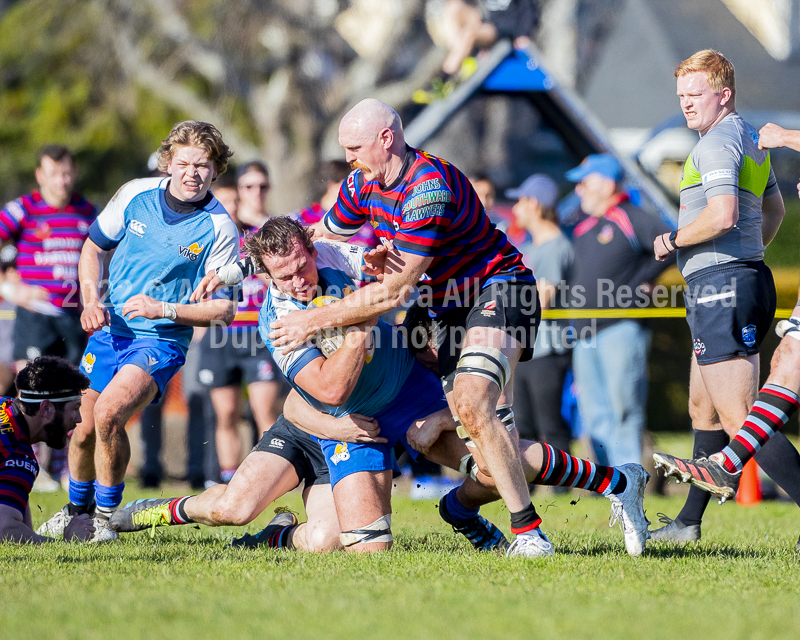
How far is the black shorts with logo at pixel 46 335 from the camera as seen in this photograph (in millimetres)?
8281

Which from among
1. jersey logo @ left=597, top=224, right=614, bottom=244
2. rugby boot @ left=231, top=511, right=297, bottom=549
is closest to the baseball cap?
jersey logo @ left=597, top=224, right=614, bottom=244

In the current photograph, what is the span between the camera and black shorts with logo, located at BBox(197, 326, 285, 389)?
313 inches

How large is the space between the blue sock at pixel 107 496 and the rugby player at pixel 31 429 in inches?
5.5

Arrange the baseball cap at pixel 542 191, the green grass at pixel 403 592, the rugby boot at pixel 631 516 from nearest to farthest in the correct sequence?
the green grass at pixel 403 592 < the rugby boot at pixel 631 516 < the baseball cap at pixel 542 191

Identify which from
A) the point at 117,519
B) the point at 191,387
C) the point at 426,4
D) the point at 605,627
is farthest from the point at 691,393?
the point at 426,4

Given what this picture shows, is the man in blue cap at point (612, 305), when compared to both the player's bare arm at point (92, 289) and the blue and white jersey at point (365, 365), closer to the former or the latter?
the blue and white jersey at point (365, 365)

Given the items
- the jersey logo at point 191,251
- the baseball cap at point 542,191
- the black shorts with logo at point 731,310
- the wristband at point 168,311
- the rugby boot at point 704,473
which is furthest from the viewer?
the baseball cap at point 542,191

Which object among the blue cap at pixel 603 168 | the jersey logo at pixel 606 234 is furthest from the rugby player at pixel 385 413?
the blue cap at pixel 603 168

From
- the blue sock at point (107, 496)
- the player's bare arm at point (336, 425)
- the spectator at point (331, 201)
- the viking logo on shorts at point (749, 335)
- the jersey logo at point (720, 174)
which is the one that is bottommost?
the blue sock at point (107, 496)

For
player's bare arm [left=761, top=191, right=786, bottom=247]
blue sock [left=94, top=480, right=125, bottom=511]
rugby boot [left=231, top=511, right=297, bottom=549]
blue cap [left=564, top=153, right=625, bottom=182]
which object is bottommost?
rugby boot [left=231, top=511, right=297, bottom=549]

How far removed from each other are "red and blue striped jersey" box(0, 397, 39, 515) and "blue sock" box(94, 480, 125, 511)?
0.44m

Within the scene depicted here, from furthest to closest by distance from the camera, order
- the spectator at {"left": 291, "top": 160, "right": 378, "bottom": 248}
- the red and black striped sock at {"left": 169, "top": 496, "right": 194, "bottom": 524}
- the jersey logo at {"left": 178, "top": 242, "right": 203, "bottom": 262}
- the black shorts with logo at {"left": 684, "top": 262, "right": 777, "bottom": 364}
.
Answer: the spectator at {"left": 291, "top": 160, "right": 378, "bottom": 248} < the jersey logo at {"left": 178, "top": 242, "right": 203, "bottom": 262} < the red and black striped sock at {"left": 169, "top": 496, "right": 194, "bottom": 524} < the black shorts with logo at {"left": 684, "top": 262, "right": 777, "bottom": 364}

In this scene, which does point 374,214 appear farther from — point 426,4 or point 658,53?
point 658,53

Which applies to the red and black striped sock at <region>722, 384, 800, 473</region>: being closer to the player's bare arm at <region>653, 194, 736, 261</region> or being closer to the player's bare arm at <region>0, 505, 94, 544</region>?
the player's bare arm at <region>653, 194, 736, 261</region>
